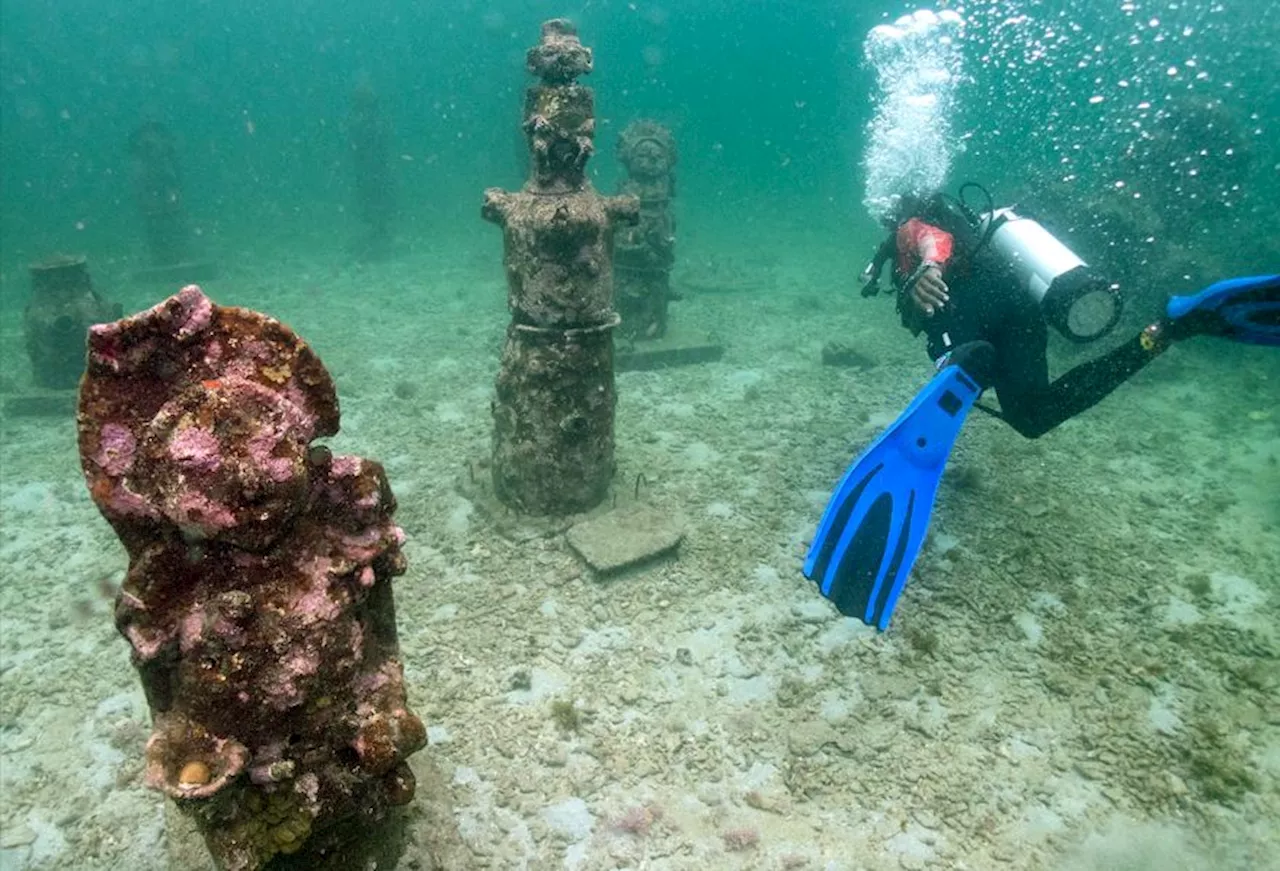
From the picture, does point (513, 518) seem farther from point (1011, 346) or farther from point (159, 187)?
point (159, 187)

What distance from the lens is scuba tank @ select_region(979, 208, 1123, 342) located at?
17.5 feet

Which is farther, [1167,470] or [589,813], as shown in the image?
[1167,470]

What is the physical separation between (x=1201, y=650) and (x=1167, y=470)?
136 inches

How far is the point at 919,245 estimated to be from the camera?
6023 mm

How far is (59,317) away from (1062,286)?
11632 millimetres

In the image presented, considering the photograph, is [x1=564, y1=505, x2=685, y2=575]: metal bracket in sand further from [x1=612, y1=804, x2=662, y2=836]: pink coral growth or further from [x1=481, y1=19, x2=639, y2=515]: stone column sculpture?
[x1=612, y1=804, x2=662, y2=836]: pink coral growth

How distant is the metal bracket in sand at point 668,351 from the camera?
35.3ft

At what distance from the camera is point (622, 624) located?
555cm

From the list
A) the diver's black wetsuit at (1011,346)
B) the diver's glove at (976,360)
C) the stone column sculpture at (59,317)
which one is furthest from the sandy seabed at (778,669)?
the diver's glove at (976,360)

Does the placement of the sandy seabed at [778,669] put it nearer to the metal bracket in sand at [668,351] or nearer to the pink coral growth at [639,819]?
the pink coral growth at [639,819]

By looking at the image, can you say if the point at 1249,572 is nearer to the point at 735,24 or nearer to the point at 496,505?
the point at 496,505

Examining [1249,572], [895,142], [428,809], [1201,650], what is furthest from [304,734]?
[895,142]

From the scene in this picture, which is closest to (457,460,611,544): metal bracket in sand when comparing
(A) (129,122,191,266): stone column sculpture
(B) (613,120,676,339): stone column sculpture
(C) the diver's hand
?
(C) the diver's hand

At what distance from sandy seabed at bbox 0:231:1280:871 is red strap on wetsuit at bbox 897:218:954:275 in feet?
7.86
